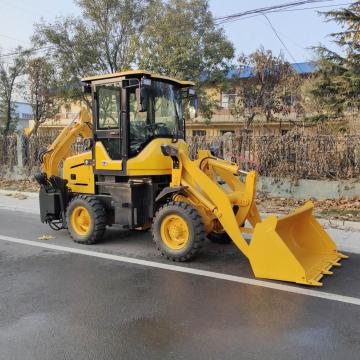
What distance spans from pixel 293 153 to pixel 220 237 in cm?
573

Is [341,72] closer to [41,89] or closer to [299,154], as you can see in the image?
[299,154]

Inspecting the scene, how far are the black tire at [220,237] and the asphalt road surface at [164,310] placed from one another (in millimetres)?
523

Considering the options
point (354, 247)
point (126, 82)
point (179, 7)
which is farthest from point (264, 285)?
point (179, 7)

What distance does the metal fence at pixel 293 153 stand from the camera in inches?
470

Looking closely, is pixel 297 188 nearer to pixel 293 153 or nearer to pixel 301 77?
pixel 293 153

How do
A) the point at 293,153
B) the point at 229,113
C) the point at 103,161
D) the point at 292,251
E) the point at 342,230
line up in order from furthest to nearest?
the point at 229,113
the point at 293,153
the point at 342,230
the point at 103,161
the point at 292,251

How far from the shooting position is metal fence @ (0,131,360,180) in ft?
39.2

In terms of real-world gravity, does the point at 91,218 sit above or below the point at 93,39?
below

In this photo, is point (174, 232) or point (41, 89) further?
point (41, 89)

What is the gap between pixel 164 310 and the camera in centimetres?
481

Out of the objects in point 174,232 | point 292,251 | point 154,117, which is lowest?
point 292,251

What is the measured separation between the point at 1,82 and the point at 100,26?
6244mm

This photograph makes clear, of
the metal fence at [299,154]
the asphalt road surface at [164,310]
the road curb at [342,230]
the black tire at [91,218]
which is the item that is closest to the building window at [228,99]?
the metal fence at [299,154]

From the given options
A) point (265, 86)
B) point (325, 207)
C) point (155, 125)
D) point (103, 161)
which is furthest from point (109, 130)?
point (265, 86)
